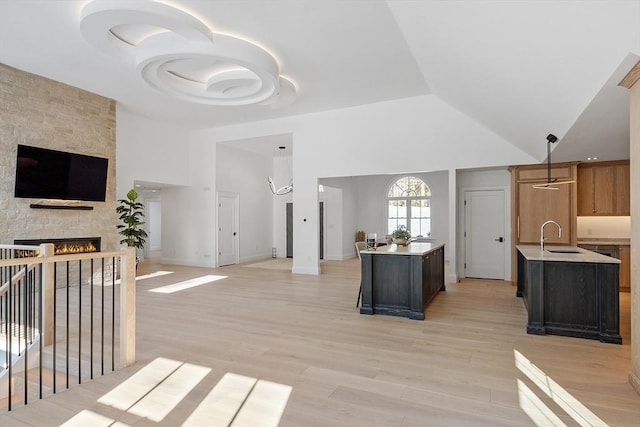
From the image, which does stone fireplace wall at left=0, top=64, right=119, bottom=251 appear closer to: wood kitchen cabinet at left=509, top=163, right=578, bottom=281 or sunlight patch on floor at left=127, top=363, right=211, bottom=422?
sunlight patch on floor at left=127, top=363, right=211, bottom=422

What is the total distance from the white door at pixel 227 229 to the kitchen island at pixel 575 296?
25.2ft

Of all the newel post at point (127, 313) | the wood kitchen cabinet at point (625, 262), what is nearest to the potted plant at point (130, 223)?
the newel post at point (127, 313)

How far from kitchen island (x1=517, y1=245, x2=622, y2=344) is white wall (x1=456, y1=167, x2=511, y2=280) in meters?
3.41

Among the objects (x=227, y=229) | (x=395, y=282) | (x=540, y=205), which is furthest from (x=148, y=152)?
(x=540, y=205)

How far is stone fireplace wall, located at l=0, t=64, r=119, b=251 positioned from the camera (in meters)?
5.94

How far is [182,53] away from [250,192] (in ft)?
21.6

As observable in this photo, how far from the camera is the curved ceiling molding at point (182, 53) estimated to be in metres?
4.04

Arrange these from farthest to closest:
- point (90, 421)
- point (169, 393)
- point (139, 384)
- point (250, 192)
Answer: point (250, 192), point (139, 384), point (169, 393), point (90, 421)

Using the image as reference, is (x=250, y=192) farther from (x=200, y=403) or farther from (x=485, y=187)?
(x=200, y=403)

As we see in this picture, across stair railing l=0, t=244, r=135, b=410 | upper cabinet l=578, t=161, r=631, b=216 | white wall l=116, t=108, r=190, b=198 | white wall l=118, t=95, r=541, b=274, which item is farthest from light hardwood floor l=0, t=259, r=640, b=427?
white wall l=116, t=108, r=190, b=198

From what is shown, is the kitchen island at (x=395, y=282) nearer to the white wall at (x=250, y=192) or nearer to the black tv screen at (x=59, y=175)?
the black tv screen at (x=59, y=175)

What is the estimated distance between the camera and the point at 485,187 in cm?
763

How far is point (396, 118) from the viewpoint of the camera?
764 centimetres

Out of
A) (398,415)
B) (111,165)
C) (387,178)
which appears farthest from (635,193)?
(387,178)
